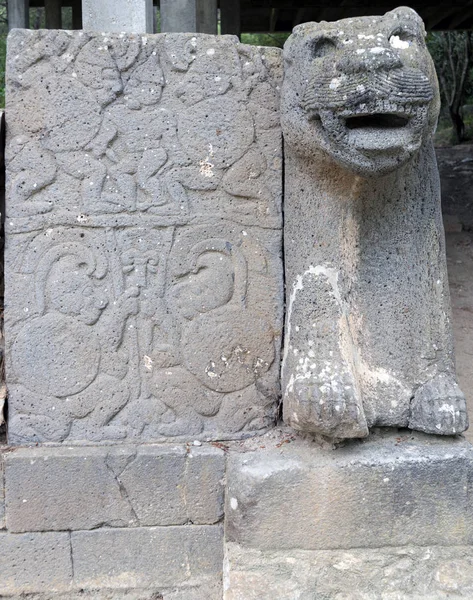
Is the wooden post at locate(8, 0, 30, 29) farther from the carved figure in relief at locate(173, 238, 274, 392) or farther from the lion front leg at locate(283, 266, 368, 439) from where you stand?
the lion front leg at locate(283, 266, 368, 439)

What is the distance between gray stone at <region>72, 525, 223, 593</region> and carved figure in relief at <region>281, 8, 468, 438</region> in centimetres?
57

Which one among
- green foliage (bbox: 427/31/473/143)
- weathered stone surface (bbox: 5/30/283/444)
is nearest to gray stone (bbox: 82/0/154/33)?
weathered stone surface (bbox: 5/30/283/444)

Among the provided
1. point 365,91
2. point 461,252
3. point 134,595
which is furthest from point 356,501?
point 461,252

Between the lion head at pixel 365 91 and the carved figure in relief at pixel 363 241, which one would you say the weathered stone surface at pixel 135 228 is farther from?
the lion head at pixel 365 91

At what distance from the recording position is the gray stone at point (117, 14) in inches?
137

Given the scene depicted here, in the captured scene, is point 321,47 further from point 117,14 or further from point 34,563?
point 117,14

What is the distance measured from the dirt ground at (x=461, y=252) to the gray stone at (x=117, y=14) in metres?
2.43

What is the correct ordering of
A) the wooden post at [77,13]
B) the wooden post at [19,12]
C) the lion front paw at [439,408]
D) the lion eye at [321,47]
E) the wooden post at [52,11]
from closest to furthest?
the lion eye at [321,47] < the lion front paw at [439,408] < the wooden post at [19,12] < the wooden post at [52,11] < the wooden post at [77,13]

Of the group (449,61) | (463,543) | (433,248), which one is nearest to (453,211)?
(433,248)

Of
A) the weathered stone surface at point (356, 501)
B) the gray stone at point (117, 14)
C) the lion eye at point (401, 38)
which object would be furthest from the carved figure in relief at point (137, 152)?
the gray stone at point (117, 14)

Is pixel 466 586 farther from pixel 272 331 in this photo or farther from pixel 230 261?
pixel 230 261

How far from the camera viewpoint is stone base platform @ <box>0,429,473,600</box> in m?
1.89

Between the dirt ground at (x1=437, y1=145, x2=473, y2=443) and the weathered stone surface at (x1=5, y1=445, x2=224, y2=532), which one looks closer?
the weathered stone surface at (x1=5, y1=445, x2=224, y2=532)

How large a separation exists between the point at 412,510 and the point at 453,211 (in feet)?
11.8
